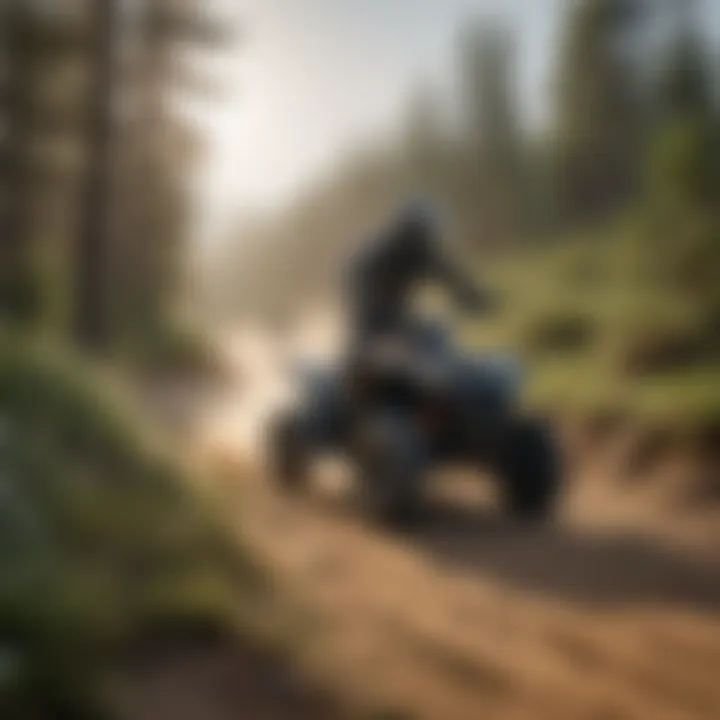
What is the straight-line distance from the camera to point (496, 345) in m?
0.90

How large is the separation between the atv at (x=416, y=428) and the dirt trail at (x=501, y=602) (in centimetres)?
2

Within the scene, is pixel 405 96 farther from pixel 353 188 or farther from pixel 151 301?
pixel 151 301

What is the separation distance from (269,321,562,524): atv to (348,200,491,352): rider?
0.04 metres

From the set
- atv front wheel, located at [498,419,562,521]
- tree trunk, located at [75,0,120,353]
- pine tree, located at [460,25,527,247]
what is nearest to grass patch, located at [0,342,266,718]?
tree trunk, located at [75,0,120,353]

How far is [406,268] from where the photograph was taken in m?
0.89

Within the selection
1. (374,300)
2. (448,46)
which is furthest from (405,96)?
(374,300)

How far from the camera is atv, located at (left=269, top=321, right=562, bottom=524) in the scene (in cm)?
90

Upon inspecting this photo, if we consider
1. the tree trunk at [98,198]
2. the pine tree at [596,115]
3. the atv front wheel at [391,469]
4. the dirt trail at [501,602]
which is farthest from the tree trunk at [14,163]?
the pine tree at [596,115]

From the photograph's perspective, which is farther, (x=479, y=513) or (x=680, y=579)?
(x=479, y=513)

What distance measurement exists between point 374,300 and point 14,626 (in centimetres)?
35

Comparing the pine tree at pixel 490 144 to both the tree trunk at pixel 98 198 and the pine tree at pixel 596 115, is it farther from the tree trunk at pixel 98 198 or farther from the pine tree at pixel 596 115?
the tree trunk at pixel 98 198

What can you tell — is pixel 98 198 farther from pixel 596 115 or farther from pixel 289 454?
pixel 596 115

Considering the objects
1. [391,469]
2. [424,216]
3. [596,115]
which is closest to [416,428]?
[391,469]

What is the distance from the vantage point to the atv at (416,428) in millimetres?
903
